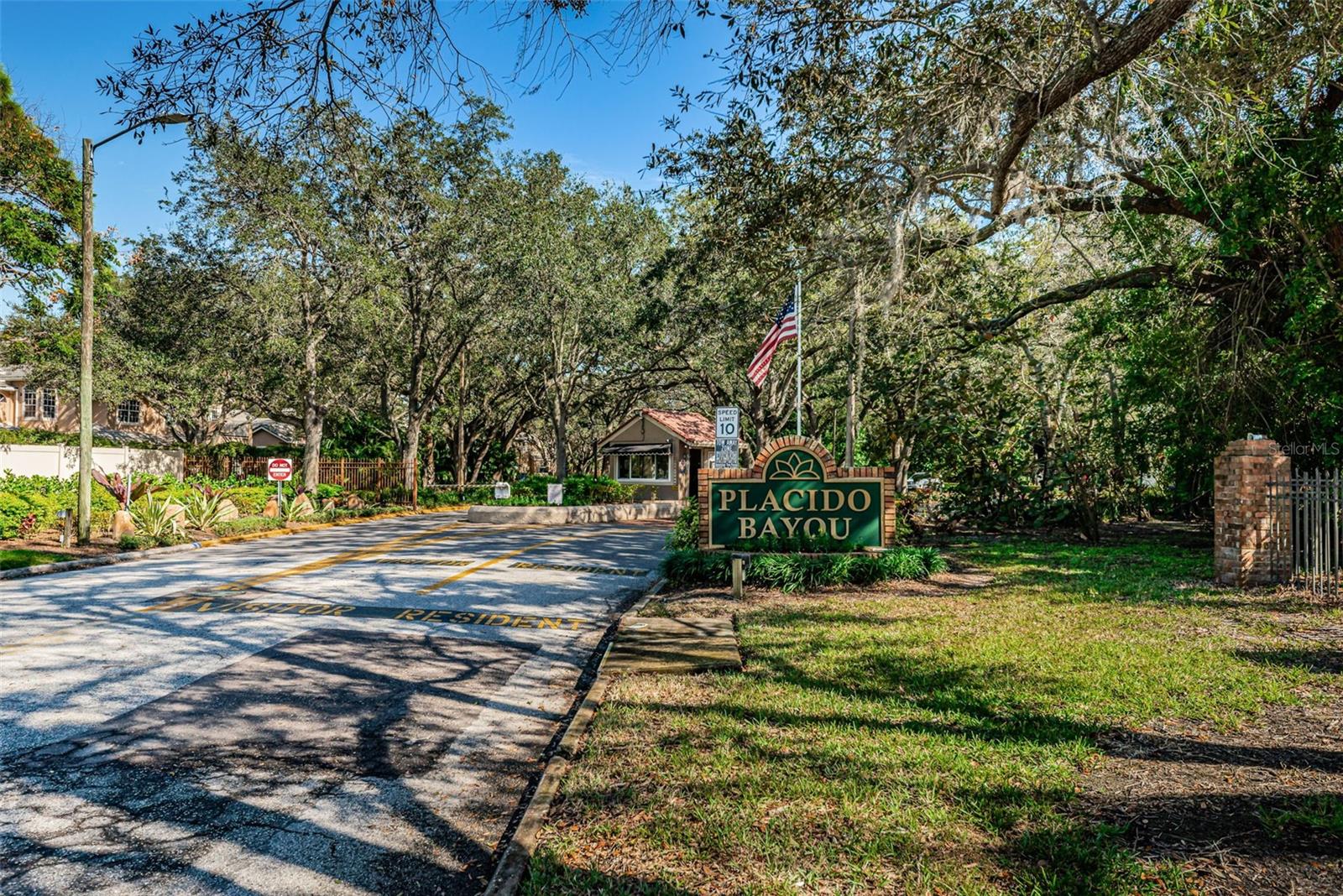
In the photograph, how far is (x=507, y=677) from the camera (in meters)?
6.62

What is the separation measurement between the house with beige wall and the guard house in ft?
70.2

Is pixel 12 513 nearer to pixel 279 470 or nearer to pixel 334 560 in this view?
pixel 279 470

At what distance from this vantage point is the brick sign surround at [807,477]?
445 inches

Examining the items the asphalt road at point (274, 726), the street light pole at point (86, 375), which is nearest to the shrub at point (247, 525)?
the street light pole at point (86, 375)

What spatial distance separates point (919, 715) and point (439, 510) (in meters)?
27.0

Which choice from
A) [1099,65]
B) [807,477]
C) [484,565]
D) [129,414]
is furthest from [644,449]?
[1099,65]

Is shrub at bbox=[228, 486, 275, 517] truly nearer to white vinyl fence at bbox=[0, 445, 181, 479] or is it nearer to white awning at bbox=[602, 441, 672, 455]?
white vinyl fence at bbox=[0, 445, 181, 479]

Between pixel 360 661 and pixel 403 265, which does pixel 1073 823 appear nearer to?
pixel 360 661

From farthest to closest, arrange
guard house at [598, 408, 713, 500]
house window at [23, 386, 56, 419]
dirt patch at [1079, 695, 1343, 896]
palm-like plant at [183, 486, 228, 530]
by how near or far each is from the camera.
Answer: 1. house window at [23, 386, 56, 419]
2. guard house at [598, 408, 713, 500]
3. palm-like plant at [183, 486, 228, 530]
4. dirt patch at [1079, 695, 1343, 896]

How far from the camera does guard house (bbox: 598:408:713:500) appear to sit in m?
35.7

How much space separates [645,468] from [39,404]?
1228 inches

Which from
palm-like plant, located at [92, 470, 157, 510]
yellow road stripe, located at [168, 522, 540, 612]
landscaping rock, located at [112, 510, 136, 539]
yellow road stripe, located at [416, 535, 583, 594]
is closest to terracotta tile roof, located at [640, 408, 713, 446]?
yellow road stripe, located at [168, 522, 540, 612]

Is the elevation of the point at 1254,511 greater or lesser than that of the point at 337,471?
lesser

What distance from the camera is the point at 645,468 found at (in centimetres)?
3750
